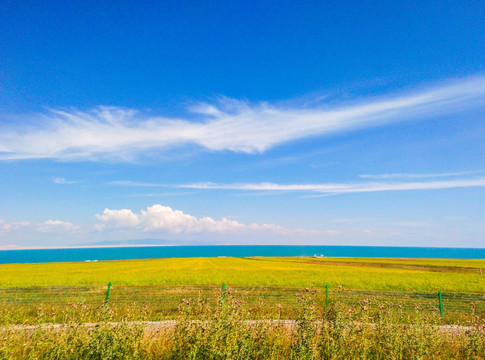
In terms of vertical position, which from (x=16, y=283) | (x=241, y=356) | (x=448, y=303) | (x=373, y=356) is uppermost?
(x=241, y=356)

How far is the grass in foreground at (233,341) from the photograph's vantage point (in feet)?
18.7

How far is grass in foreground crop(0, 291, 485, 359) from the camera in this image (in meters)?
5.69

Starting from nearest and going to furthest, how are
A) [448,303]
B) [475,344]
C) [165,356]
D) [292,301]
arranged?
[165,356] < [475,344] < [292,301] < [448,303]

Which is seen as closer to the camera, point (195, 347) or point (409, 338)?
point (195, 347)

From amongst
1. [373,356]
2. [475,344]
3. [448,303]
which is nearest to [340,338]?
[373,356]

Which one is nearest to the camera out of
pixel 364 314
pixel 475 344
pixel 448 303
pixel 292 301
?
pixel 475 344

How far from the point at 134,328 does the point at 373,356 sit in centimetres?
543

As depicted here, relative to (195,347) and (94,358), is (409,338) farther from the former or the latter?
(94,358)

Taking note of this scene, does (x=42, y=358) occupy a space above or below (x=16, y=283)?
above

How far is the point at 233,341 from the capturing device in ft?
18.8

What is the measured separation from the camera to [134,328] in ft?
20.6

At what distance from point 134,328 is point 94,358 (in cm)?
86

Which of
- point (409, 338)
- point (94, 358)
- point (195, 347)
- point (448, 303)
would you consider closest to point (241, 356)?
point (195, 347)

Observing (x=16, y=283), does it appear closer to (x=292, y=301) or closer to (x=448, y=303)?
(x=292, y=301)
